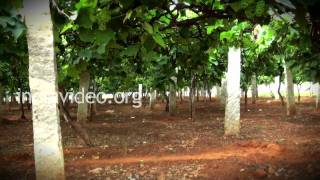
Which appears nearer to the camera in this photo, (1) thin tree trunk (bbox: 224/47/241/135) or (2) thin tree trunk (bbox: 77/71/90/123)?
(1) thin tree trunk (bbox: 224/47/241/135)

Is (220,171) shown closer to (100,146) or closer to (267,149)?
(267,149)

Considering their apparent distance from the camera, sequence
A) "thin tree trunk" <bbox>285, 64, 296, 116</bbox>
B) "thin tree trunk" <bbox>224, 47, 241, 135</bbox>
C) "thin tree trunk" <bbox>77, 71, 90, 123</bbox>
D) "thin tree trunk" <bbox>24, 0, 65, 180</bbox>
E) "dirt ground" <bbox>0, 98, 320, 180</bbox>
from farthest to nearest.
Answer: "thin tree trunk" <bbox>285, 64, 296, 116</bbox> → "thin tree trunk" <bbox>77, 71, 90, 123</bbox> → "thin tree trunk" <bbox>224, 47, 241, 135</bbox> → "dirt ground" <bbox>0, 98, 320, 180</bbox> → "thin tree trunk" <bbox>24, 0, 65, 180</bbox>

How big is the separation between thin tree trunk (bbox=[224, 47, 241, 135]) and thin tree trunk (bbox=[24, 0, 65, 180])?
8.07m

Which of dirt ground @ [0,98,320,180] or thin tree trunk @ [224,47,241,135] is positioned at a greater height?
thin tree trunk @ [224,47,241,135]

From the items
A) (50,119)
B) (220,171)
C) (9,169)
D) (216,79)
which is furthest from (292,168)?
(216,79)

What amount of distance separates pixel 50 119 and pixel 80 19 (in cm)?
232

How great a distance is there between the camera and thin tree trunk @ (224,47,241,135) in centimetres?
1314

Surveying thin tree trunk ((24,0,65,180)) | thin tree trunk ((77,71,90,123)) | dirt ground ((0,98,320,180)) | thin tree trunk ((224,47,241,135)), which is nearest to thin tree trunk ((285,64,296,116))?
dirt ground ((0,98,320,180))

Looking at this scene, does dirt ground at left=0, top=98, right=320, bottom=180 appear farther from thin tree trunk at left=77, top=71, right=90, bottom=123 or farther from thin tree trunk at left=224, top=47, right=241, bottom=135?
thin tree trunk at left=77, top=71, right=90, bottom=123

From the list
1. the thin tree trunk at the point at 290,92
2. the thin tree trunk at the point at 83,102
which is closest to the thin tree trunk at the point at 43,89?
the thin tree trunk at the point at 83,102

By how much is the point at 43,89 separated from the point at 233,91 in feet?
27.1

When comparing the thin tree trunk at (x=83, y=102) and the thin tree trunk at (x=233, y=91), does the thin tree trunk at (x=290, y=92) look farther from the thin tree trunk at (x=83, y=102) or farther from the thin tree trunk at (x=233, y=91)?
the thin tree trunk at (x=83, y=102)

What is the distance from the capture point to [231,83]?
43.1 ft

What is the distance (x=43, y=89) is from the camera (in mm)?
5695
